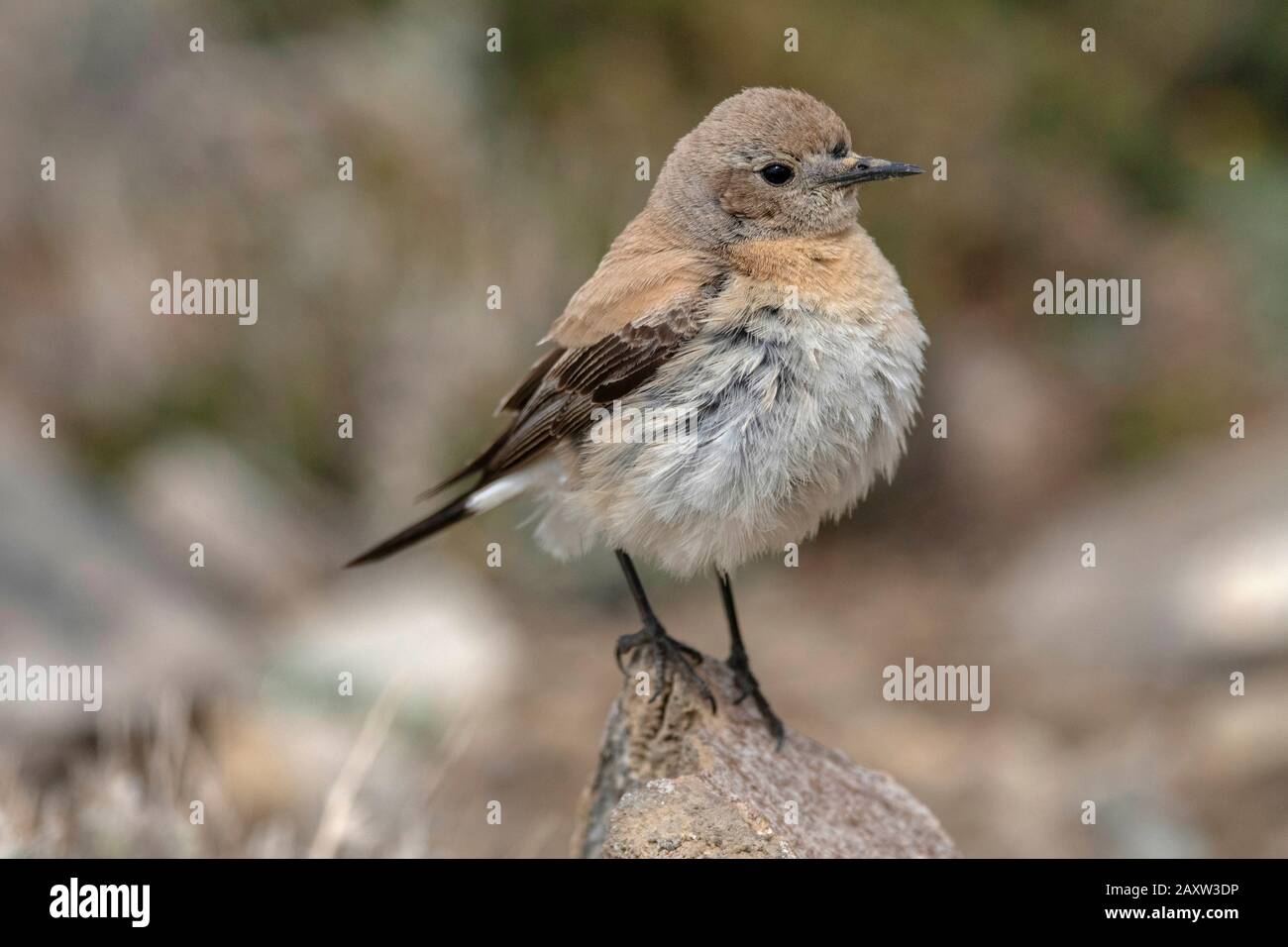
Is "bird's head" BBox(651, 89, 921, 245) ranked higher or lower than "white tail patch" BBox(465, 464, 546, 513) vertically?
higher

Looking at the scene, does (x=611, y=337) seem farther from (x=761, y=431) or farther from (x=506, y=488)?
(x=506, y=488)

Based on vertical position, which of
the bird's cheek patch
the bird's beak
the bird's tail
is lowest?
the bird's tail

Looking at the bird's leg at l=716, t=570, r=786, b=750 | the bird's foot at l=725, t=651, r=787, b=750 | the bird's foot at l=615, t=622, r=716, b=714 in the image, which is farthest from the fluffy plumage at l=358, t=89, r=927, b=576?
the bird's foot at l=725, t=651, r=787, b=750

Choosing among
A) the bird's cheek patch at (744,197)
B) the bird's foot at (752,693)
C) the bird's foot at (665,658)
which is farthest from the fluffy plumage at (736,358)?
the bird's foot at (752,693)

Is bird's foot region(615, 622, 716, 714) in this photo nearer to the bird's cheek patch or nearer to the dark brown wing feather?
the dark brown wing feather

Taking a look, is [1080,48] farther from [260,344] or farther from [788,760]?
[788,760]

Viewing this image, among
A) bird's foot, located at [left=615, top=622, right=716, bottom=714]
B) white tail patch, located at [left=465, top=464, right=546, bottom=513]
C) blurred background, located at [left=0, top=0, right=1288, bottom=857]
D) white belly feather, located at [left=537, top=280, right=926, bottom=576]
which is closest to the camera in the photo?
white belly feather, located at [left=537, top=280, right=926, bottom=576]

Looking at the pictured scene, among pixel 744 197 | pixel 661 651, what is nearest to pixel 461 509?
pixel 661 651
